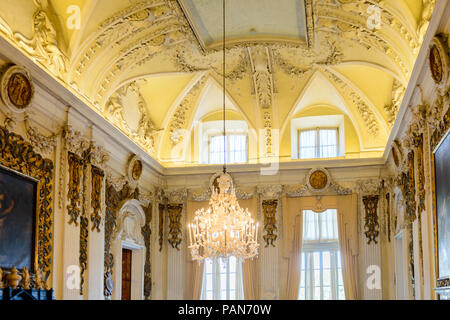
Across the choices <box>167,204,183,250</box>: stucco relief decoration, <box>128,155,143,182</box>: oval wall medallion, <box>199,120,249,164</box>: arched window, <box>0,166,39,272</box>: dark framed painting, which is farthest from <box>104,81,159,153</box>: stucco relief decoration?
<box>0,166,39,272</box>: dark framed painting

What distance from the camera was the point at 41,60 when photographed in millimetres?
8914

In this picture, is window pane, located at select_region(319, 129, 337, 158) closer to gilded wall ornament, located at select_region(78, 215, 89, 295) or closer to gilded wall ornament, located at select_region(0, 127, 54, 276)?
gilded wall ornament, located at select_region(78, 215, 89, 295)

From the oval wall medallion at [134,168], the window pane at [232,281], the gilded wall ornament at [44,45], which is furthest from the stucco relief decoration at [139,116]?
the window pane at [232,281]

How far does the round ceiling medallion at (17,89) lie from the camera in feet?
24.8

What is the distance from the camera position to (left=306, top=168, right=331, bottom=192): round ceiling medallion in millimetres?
14057

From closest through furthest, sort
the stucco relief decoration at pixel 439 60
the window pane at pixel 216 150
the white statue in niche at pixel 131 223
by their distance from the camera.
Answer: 1. the stucco relief decoration at pixel 439 60
2. the white statue in niche at pixel 131 223
3. the window pane at pixel 216 150

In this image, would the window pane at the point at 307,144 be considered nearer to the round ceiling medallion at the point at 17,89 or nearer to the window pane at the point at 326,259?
the window pane at the point at 326,259

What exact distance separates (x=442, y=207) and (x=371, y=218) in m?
6.50

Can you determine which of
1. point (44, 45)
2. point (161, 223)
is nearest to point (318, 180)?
point (161, 223)

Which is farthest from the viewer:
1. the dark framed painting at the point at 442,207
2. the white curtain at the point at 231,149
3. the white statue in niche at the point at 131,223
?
the white curtain at the point at 231,149

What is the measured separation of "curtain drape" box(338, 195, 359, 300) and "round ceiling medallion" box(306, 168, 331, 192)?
0.55 m

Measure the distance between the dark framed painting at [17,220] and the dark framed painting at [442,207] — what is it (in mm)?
5811

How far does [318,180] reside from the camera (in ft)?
46.3
